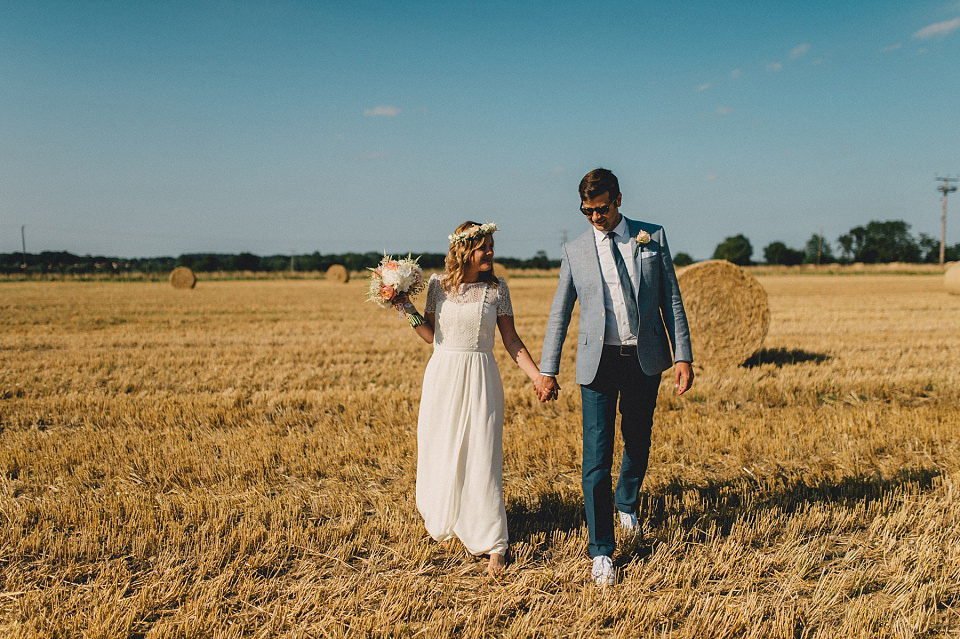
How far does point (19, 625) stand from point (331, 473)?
250cm

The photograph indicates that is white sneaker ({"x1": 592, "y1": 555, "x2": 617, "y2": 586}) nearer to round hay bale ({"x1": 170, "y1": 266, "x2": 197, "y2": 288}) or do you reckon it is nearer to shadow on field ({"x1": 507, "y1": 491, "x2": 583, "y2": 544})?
shadow on field ({"x1": 507, "y1": 491, "x2": 583, "y2": 544})

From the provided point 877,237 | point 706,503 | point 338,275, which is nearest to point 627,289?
point 706,503

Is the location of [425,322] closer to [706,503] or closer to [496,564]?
[496,564]

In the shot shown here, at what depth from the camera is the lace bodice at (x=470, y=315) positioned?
12.5 feet

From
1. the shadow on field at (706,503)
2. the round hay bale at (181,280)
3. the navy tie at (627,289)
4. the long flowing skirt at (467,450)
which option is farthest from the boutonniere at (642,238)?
the round hay bale at (181,280)

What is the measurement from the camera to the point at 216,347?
12562mm

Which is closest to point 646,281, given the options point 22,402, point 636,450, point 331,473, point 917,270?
point 636,450

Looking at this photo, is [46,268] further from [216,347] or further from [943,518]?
[943,518]

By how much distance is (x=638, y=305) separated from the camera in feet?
12.1

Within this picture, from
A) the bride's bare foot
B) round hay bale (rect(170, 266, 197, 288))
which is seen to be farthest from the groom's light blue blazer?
round hay bale (rect(170, 266, 197, 288))

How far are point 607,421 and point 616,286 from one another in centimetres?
75

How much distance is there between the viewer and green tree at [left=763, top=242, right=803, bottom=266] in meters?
106

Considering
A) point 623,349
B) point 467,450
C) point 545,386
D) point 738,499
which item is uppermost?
point 623,349

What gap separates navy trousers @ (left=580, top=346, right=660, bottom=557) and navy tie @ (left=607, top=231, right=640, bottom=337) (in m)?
0.15
